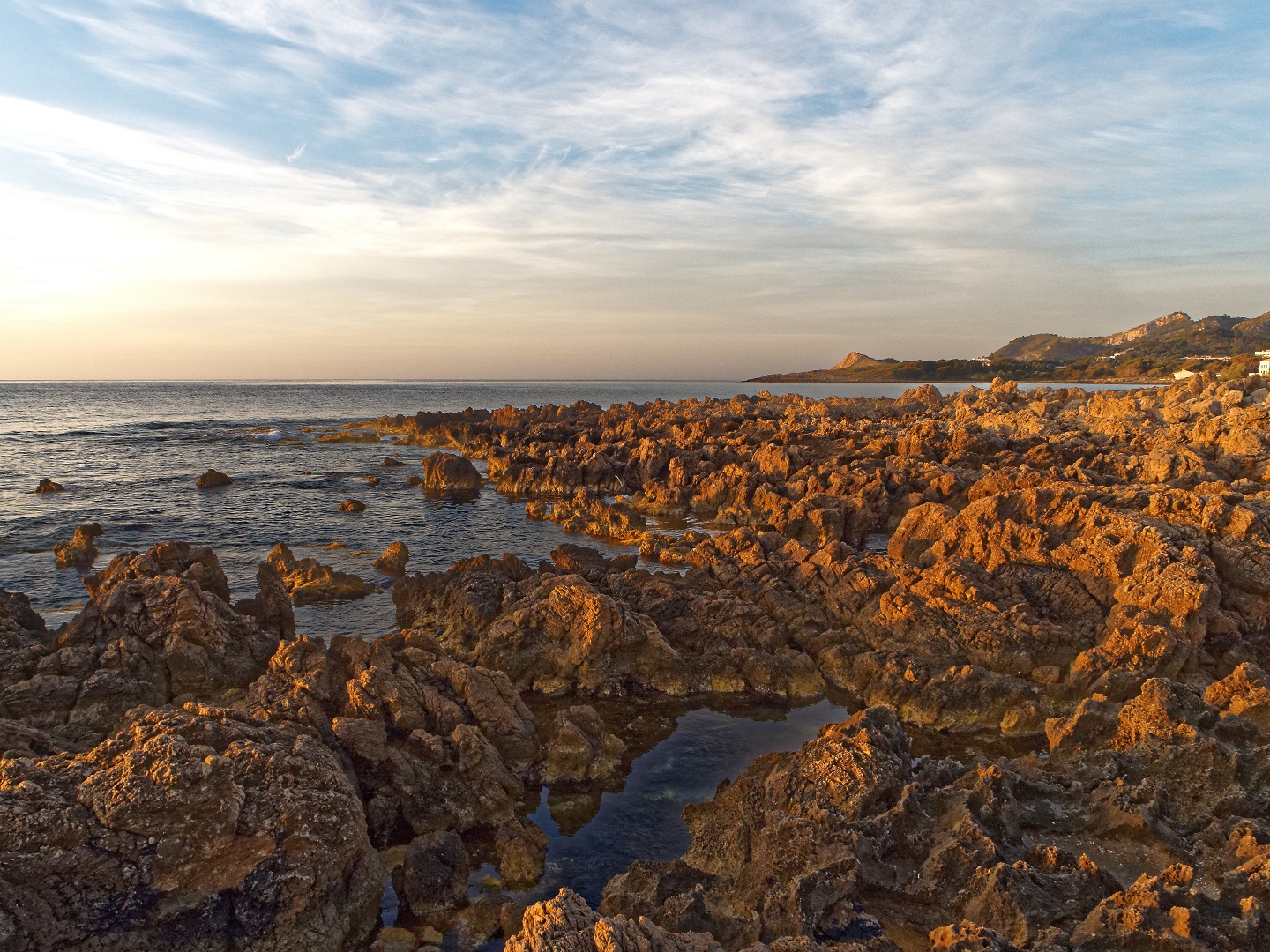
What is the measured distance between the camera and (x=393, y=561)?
28.6 metres

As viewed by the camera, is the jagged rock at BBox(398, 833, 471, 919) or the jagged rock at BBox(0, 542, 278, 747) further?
the jagged rock at BBox(0, 542, 278, 747)

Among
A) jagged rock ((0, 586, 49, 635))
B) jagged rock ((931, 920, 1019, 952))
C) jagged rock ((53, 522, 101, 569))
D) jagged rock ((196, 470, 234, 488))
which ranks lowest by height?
jagged rock ((931, 920, 1019, 952))

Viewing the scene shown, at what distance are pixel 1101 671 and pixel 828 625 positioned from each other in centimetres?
669

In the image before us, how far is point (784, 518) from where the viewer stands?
32.3m

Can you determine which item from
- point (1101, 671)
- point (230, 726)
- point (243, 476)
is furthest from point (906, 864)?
point (243, 476)

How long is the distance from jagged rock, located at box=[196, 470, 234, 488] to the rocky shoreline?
30058mm

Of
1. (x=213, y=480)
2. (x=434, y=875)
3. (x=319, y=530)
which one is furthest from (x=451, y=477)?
(x=434, y=875)

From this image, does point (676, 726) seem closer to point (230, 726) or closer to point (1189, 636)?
point (230, 726)

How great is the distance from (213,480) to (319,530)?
20.0 m

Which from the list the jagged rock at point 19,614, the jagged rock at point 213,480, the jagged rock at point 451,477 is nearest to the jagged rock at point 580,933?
the jagged rock at point 19,614

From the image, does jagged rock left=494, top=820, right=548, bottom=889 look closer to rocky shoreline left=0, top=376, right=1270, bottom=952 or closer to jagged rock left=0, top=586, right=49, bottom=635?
rocky shoreline left=0, top=376, right=1270, bottom=952

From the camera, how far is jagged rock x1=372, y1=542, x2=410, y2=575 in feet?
93.5

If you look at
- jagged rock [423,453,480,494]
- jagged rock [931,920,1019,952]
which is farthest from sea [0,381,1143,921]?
jagged rock [931,920,1019,952]

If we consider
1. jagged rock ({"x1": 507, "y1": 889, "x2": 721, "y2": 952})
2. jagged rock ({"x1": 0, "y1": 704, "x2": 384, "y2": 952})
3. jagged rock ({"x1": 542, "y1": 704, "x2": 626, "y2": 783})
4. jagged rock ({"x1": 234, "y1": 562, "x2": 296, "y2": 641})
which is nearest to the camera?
jagged rock ({"x1": 507, "y1": 889, "x2": 721, "y2": 952})
